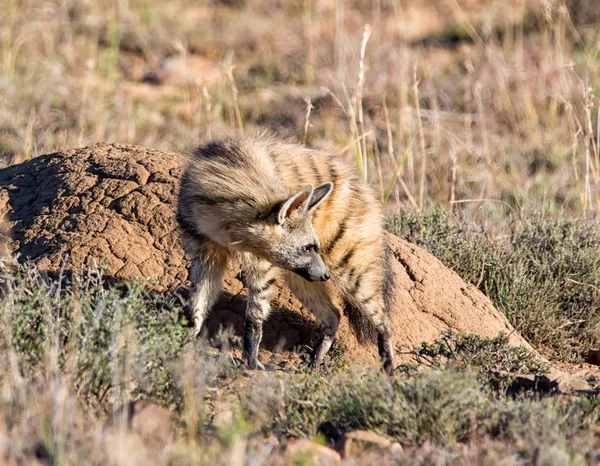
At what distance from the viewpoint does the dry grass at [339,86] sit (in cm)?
944

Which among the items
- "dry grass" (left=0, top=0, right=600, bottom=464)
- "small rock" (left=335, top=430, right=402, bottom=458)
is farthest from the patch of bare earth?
"small rock" (left=335, top=430, right=402, bottom=458)

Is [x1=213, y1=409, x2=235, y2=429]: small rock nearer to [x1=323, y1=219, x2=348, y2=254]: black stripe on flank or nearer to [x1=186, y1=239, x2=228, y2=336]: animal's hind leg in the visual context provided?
[x1=186, y1=239, x2=228, y2=336]: animal's hind leg

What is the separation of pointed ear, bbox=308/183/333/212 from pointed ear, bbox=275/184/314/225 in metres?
0.05

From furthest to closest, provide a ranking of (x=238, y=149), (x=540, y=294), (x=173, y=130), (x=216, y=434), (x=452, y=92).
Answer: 1. (x=452, y=92)
2. (x=173, y=130)
3. (x=540, y=294)
4. (x=238, y=149)
5. (x=216, y=434)

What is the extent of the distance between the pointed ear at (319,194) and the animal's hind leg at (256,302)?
1.92 ft

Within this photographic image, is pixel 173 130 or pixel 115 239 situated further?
pixel 173 130

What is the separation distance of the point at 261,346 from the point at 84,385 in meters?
2.13

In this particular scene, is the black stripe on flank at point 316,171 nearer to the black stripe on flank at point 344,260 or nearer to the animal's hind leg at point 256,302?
the black stripe on flank at point 344,260

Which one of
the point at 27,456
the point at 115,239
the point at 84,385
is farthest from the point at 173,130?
the point at 27,456

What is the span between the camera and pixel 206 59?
48.0 ft

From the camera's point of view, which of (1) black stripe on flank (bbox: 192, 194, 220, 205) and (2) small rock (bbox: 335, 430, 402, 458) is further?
(1) black stripe on flank (bbox: 192, 194, 220, 205)

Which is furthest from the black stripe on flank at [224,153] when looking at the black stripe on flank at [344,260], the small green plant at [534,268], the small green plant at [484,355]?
the small green plant at [534,268]

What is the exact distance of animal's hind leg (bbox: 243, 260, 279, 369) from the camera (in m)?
5.88

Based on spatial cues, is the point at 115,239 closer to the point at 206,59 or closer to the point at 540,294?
the point at 540,294
